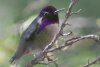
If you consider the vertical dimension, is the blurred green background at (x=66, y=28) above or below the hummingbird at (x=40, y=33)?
below

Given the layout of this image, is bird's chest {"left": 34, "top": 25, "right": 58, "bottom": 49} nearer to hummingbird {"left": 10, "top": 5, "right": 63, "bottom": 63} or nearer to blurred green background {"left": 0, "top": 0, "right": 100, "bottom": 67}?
hummingbird {"left": 10, "top": 5, "right": 63, "bottom": 63}

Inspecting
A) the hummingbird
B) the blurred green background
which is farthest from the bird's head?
the blurred green background

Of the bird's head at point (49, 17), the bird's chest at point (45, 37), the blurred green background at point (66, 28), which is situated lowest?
the blurred green background at point (66, 28)

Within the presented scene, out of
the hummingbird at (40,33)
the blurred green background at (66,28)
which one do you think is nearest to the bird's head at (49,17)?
the hummingbird at (40,33)

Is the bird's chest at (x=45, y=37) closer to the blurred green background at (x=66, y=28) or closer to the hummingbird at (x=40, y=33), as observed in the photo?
the hummingbird at (x=40, y=33)

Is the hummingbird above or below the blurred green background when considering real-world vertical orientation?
above

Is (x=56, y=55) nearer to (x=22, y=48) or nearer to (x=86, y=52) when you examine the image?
(x=22, y=48)

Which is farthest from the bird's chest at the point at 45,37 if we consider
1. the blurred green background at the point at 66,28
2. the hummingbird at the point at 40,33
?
the blurred green background at the point at 66,28

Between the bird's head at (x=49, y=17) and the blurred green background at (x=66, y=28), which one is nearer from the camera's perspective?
the bird's head at (x=49, y=17)

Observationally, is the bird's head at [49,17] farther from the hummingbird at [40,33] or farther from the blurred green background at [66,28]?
the blurred green background at [66,28]
